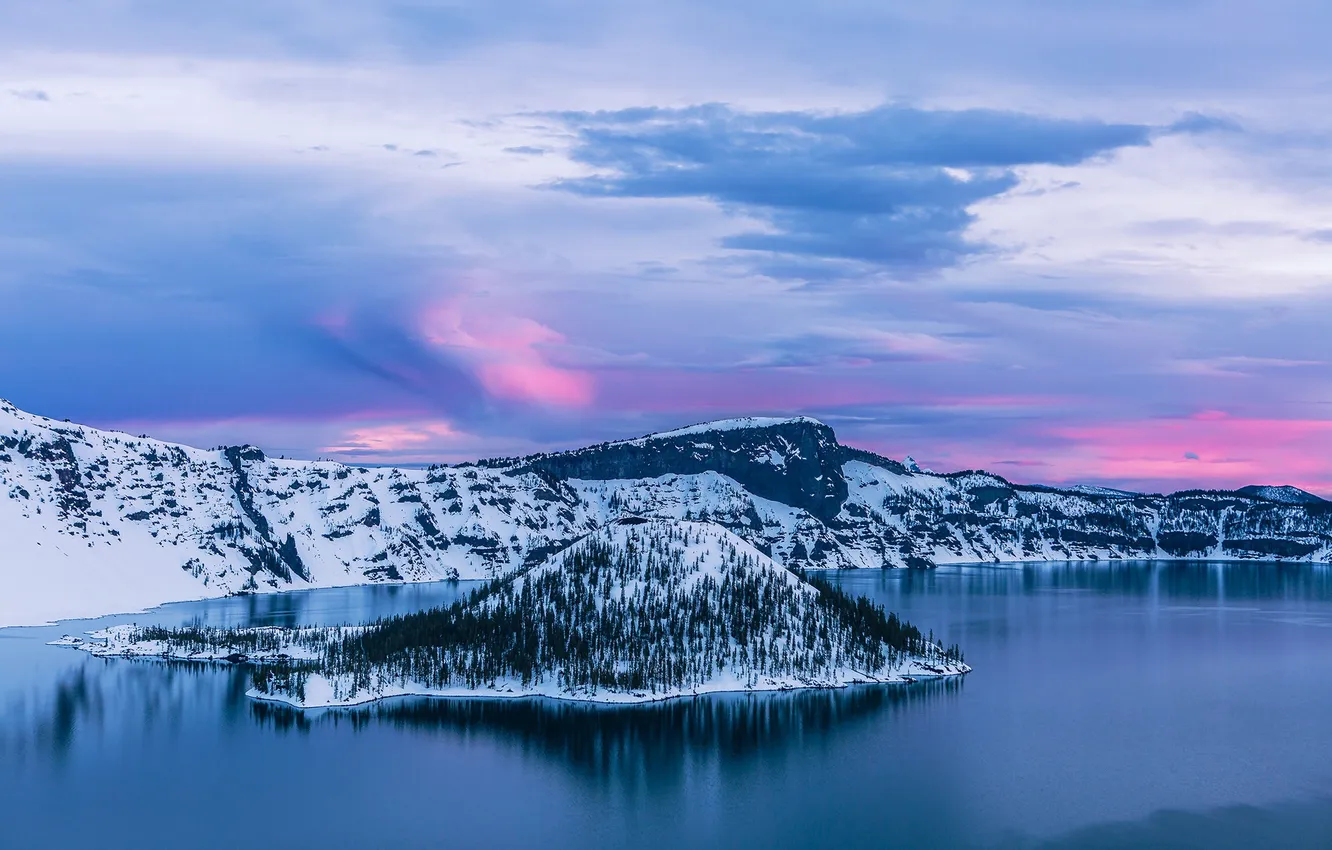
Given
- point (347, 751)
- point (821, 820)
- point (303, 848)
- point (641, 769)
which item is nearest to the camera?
point (303, 848)

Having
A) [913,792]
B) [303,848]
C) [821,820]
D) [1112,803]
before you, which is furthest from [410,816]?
[1112,803]

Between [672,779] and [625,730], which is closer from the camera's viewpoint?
[672,779]

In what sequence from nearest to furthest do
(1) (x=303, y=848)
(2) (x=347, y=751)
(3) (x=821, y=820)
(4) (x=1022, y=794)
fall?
(1) (x=303, y=848) → (3) (x=821, y=820) → (4) (x=1022, y=794) → (2) (x=347, y=751)

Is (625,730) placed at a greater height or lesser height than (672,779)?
greater

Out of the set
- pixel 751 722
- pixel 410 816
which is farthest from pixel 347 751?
pixel 751 722

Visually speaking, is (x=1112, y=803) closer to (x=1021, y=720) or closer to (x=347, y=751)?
(x=1021, y=720)

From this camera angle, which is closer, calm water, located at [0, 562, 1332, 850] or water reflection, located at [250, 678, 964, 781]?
calm water, located at [0, 562, 1332, 850]

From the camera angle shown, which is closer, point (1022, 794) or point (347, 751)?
point (1022, 794)

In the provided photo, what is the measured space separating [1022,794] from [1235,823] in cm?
2339

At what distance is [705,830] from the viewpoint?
133250 mm

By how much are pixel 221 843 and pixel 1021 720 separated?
397 feet

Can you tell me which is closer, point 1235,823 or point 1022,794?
point 1235,823

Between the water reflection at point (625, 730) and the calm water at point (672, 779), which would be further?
the water reflection at point (625, 730)

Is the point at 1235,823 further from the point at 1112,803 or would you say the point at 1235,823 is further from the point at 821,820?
the point at 821,820
